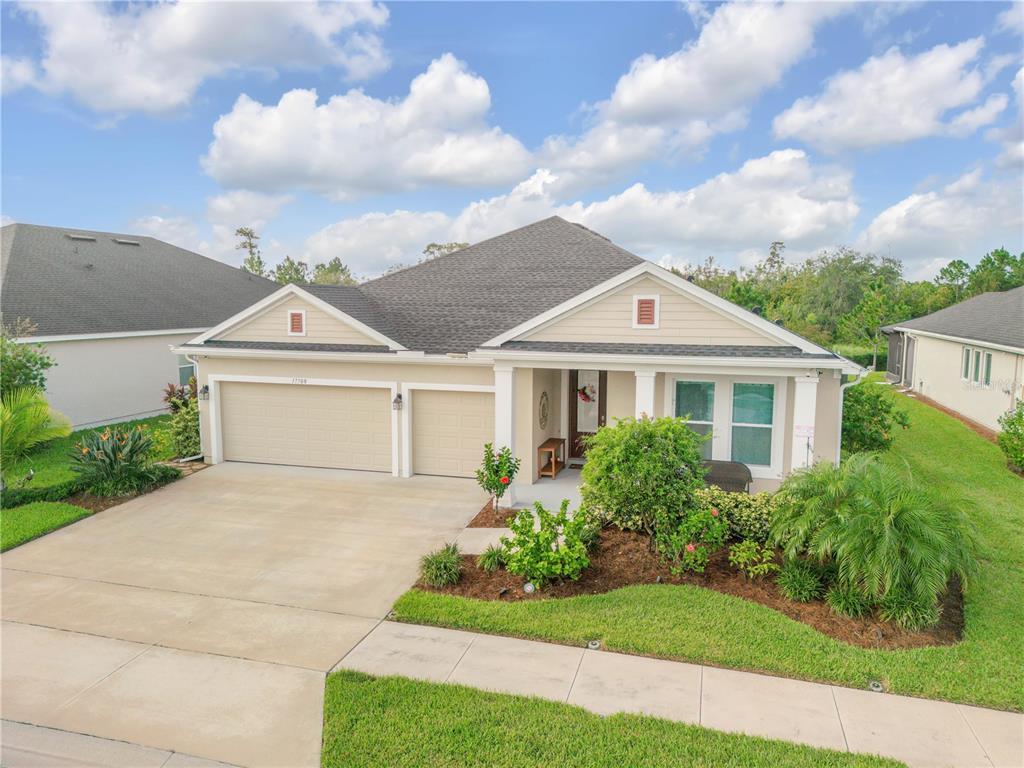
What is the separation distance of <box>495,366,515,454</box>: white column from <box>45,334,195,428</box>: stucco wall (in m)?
13.7

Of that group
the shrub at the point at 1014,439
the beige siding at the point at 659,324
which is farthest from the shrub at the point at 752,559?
the shrub at the point at 1014,439

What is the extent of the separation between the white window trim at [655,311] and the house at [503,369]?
2 centimetres

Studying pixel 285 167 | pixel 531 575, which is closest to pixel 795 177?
pixel 285 167

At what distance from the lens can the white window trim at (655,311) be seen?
11.7m

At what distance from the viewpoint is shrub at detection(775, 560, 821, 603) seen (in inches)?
299

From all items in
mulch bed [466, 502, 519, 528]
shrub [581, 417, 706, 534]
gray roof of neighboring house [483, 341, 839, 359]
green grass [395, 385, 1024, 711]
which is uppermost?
gray roof of neighboring house [483, 341, 839, 359]

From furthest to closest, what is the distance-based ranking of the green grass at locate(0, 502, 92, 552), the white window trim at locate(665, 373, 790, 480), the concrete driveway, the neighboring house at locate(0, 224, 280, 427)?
the neighboring house at locate(0, 224, 280, 427) → the white window trim at locate(665, 373, 790, 480) → the green grass at locate(0, 502, 92, 552) → the concrete driveway

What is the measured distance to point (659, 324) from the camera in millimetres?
11711

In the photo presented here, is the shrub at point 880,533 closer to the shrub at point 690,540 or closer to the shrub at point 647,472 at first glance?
the shrub at point 690,540

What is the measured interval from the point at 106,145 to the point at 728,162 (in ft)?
70.7

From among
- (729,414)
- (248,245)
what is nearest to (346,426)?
(729,414)

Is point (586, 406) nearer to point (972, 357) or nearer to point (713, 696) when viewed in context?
point (713, 696)

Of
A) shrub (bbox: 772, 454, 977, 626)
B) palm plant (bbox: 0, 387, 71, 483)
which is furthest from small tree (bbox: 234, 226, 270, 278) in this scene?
shrub (bbox: 772, 454, 977, 626)

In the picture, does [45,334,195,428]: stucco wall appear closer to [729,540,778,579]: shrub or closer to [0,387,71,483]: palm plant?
[0,387,71,483]: palm plant
